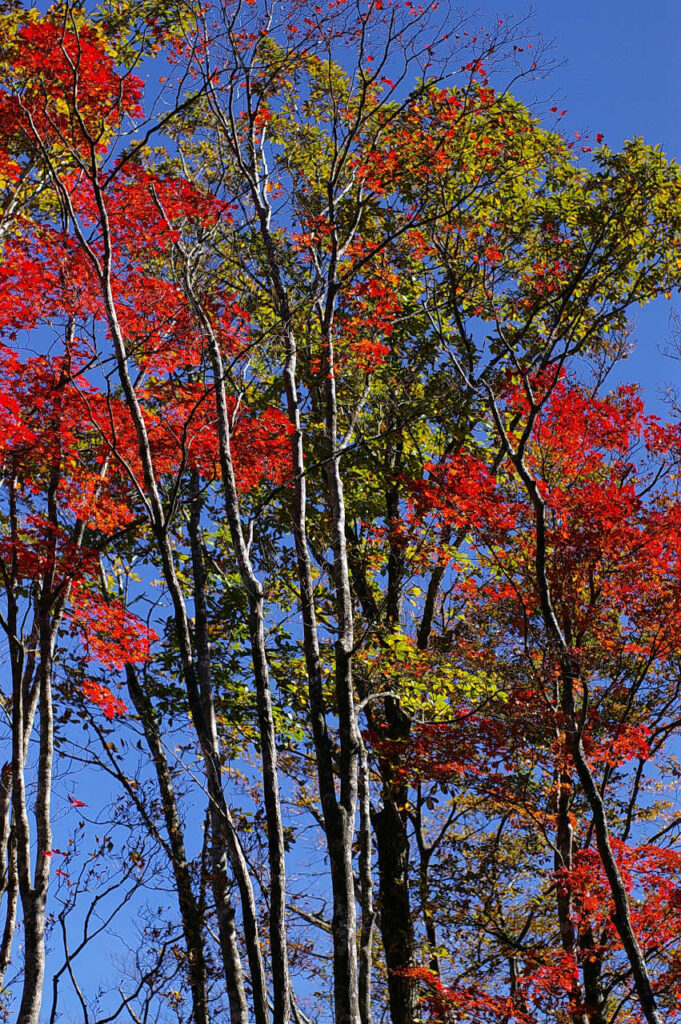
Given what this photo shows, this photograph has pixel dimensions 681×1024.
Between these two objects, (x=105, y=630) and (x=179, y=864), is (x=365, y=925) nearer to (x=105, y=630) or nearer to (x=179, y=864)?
(x=179, y=864)

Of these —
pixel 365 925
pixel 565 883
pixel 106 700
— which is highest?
pixel 106 700

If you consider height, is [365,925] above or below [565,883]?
below

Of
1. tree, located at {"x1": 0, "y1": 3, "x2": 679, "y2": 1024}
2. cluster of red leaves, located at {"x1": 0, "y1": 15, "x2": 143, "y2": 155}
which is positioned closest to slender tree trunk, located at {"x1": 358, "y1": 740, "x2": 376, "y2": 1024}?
tree, located at {"x1": 0, "y1": 3, "x2": 679, "y2": 1024}

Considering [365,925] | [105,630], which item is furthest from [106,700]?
[365,925]

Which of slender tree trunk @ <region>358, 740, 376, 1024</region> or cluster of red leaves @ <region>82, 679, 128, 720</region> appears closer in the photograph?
slender tree trunk @ <region>358, 740, 376, 1024</region>

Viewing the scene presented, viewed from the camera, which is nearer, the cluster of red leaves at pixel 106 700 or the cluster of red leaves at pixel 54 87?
the cluster of red leaves at pixel 54 87

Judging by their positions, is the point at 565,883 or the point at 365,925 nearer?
the point at 365,925

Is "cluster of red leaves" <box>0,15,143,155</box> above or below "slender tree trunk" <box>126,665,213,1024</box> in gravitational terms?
above

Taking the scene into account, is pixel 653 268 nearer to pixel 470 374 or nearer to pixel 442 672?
pixel 470 374

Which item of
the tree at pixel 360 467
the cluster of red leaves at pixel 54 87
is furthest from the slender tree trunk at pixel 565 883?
the cluster of red leaves at pixel 54 87

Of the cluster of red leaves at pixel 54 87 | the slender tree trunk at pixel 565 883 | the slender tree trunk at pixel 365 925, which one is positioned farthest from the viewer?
the slender tree trunk at pixel 565 883

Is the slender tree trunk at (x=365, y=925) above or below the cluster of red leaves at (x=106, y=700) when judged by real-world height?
below

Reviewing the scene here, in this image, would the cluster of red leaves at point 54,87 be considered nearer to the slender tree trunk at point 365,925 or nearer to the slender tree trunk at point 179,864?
the slender tree trunk at point 179,864

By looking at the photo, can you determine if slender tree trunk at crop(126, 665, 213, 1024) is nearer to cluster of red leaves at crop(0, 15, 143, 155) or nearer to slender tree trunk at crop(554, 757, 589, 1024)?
slender tree trunk at crop(554, 757, 589, 1024)
